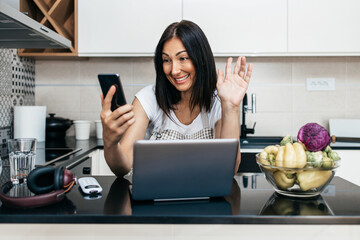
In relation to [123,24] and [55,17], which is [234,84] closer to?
[123,24]

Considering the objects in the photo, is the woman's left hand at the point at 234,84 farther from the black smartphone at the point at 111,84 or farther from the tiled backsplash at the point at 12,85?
the tiled backsplash at the point at 12,85

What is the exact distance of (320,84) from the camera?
2.54 m

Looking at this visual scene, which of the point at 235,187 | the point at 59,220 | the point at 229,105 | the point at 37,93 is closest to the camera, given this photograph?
the point at 59,220

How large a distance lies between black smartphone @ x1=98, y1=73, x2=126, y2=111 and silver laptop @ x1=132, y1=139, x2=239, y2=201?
0.17 meters

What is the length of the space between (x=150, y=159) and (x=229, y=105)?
551 millimetres

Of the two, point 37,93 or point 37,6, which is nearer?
point 37,6

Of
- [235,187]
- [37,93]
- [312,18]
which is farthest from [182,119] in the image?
[37,93]

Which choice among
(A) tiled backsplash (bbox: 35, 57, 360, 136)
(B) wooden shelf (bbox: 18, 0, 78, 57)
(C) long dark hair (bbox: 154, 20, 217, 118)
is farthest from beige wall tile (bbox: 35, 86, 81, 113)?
(C) long dark hair (bbox: 154, 20, 217, 118)

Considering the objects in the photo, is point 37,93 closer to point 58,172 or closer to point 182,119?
point 182,119

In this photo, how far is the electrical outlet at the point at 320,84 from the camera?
8.33ft

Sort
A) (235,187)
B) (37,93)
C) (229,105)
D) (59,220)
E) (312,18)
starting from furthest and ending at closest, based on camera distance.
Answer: (37,93) → (312,18) → (229,105) → (235,187) → (59,220)

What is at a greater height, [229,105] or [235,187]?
[229,105]

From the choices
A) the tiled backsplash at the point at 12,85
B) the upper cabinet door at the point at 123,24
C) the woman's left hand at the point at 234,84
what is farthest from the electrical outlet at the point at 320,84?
the tiled backsplash at the point at 12,85

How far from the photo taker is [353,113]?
2.54 metres
